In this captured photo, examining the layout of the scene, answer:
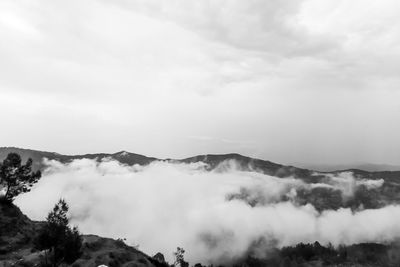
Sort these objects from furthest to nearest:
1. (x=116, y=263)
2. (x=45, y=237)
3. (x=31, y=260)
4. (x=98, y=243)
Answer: (x=98, y=243) < (x=116, y=263) < (x=31, y=260) < (x=45, y=237)

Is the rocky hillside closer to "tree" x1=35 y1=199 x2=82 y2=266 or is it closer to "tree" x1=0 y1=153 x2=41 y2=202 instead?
"tree" x1=0 y1=153 x2=41 y2=202

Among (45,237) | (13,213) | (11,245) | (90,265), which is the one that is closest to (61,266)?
(90,265)

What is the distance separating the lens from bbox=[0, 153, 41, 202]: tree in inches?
3895

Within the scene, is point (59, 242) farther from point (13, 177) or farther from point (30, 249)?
point (13, 177)

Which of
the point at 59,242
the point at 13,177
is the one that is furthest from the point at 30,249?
the point at 13,177

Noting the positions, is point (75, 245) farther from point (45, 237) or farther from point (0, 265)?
point (0, 265)

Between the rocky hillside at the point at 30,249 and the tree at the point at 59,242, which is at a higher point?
the tree at the point at 59,242

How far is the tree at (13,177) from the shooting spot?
98.9 meters

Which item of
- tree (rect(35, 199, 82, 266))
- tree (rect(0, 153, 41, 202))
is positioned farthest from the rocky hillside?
tree (rect(35, 199, 82, 266))

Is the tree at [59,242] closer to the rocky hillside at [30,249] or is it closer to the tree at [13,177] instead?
the rocky hillside at [30,249]

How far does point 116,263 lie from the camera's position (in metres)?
83.6

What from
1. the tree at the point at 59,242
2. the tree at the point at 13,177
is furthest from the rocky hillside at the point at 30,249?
the tree at the point at 59,242

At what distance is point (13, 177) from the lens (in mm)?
99750

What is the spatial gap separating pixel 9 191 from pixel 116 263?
42438 mm
